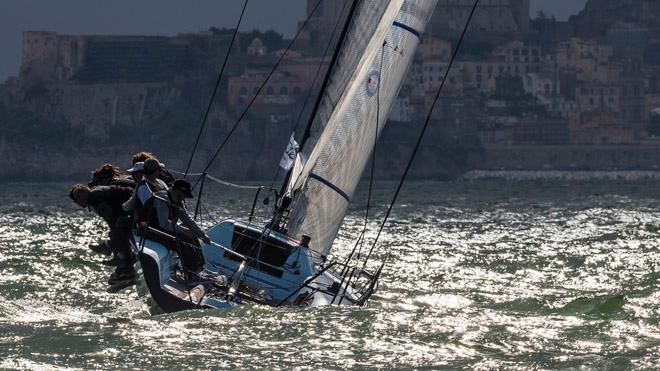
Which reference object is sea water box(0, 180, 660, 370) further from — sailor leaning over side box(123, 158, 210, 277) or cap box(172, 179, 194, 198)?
cap box(172, 179, 194, 198)

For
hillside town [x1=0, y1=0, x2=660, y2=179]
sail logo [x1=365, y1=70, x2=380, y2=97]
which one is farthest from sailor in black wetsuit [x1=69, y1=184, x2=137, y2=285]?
hillside town [x1=0, y1=0, x2=660, y2=179]

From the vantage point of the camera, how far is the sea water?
1360cm

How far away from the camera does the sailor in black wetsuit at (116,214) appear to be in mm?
16172

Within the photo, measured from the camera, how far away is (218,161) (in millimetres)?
109812

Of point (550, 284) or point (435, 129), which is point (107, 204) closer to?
point (550, 284)

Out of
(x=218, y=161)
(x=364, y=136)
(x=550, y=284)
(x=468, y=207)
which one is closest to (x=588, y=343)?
(x=364, y=136)

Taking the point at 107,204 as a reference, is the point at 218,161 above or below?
below

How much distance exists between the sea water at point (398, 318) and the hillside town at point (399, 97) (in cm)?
7859

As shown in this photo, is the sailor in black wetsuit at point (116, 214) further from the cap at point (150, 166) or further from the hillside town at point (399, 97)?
→ the hillside town at point (399, 97)

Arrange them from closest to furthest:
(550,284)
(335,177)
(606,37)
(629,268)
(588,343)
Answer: (588,343) → (335,177) → (550,284) → (629,268) → (606,37)

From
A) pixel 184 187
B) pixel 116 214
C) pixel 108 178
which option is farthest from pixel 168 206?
pixel 108 178

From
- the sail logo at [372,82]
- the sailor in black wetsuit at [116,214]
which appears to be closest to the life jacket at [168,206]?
the sailor in black wetsuit at [116,214]

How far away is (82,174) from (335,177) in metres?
96.0

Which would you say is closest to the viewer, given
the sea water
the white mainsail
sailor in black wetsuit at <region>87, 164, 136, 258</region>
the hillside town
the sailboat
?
the sea water
